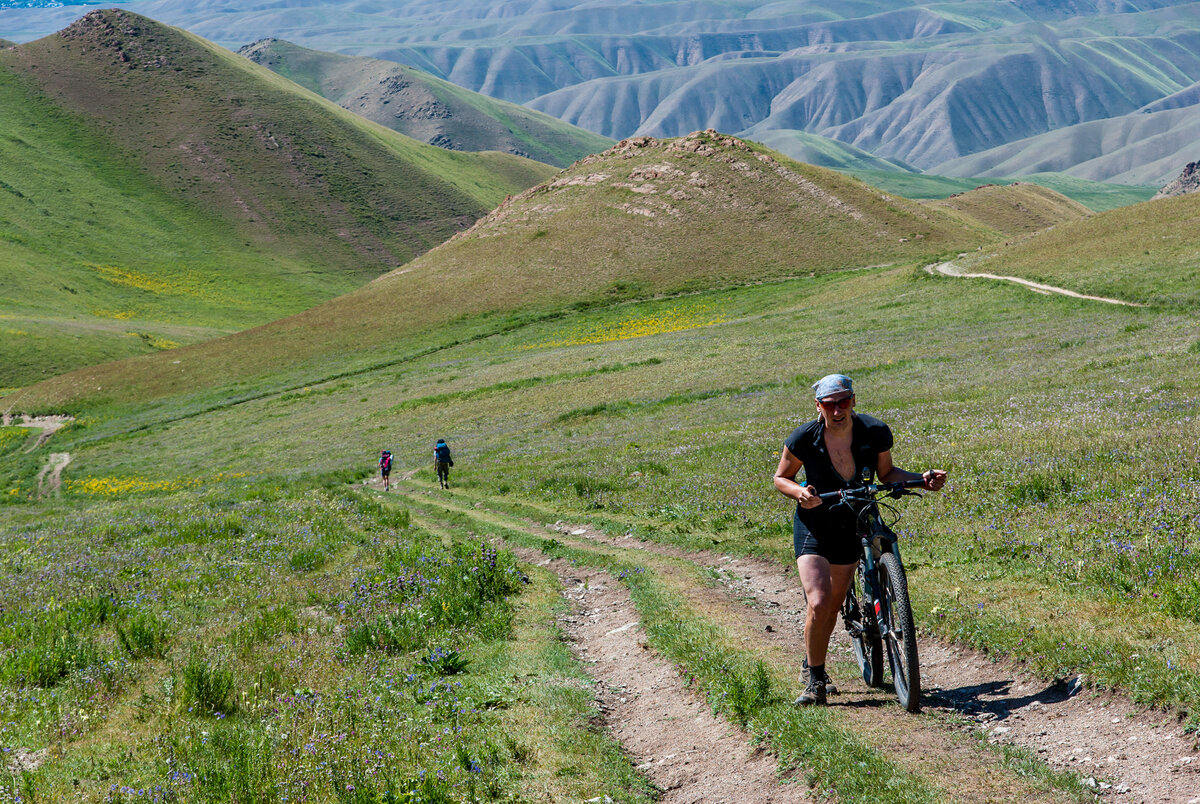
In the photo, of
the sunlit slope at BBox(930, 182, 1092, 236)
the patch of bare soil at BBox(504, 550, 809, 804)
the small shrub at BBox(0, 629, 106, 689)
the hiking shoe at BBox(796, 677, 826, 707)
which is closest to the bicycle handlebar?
the hiking shoe at BBox(796, 677, 826, 707)

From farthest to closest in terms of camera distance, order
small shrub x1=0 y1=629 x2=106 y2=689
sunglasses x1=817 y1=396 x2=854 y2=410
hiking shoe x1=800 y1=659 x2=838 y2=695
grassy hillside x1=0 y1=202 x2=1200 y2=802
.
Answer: small shrub x1=0 y1=629 x2=106 y2=689, grassy hillside x1=0 y1=202 x2=1200 y2=802, hiking shoe x1=800 y1=659 x2=838 y2=695, sunglasses x1=817 y1=396 x2=854 y2=410

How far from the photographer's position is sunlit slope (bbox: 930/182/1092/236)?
143 metres

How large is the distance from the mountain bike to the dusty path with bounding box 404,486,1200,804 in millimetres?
334

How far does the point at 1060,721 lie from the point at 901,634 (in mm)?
1507

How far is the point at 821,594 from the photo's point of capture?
8016 mm

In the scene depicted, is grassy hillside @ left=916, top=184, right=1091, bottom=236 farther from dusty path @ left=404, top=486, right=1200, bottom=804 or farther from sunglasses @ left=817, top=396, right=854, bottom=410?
sunglasses @ left=817, top=396, right=854, bottom=410

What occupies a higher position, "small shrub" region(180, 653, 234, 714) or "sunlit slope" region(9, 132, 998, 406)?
"sunlit slope" region(9, 132, 998, 406)

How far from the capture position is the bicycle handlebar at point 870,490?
7.77m

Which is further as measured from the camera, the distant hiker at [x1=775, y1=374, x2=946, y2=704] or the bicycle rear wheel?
the bicycle rear wheel

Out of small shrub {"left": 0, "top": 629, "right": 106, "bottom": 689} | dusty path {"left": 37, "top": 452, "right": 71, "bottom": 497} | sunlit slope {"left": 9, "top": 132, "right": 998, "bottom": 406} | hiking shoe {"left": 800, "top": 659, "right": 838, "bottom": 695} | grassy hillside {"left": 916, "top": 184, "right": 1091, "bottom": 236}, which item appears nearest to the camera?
hiking shoe {"left": 800, "top": 659, "right": 838, "bottom": 695}

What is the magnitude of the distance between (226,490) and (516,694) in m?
28.7

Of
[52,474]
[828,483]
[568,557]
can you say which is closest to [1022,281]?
[568,557]

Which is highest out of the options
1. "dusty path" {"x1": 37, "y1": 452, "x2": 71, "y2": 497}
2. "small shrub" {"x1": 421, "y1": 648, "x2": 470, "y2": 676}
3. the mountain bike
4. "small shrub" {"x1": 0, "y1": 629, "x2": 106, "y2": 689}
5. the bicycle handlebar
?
the bicycle handlebar

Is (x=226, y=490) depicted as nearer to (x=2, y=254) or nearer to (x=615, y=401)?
(x=615, y=401)
